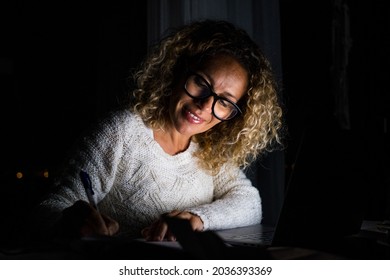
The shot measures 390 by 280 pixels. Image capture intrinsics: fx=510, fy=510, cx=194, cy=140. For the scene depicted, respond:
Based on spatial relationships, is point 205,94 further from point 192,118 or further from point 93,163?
point 93,163

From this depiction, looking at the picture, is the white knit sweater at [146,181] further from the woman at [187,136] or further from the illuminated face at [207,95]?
the illuminated face at [207,95]

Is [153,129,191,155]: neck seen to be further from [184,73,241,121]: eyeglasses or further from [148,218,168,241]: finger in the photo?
[148,218,168,241]: finger

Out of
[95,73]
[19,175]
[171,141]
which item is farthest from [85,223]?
[95,73]

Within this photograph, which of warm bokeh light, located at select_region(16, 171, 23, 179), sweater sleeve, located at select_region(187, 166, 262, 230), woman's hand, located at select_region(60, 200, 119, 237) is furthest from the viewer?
warm bokeh light, located at select_region(16, 171, 23, 179)

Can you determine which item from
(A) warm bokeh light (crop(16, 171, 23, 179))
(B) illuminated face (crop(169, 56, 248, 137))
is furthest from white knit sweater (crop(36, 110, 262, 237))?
(A) warm bokeh light (crop(16, 171, 23, 179))

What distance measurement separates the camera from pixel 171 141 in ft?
5.48

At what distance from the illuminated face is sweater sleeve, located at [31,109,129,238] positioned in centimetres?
19

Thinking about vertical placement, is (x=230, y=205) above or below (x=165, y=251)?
below

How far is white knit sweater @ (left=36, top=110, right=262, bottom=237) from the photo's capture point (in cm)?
144

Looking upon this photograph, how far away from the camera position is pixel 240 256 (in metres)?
0.68

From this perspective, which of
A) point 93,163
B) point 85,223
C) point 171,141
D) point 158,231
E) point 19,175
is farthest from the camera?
point 19,175

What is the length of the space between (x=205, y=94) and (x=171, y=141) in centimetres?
22

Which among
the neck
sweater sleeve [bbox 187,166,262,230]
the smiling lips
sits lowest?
sweater sleeve [bbox 187,166,262,230]

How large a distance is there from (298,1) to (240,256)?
2577mm
